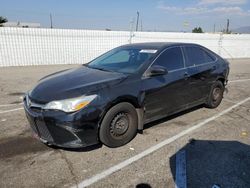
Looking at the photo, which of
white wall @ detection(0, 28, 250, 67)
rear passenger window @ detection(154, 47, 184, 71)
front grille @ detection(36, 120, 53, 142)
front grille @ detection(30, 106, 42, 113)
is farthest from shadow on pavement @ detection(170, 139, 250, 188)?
white wall @ detection(0, 28, 250, 67)

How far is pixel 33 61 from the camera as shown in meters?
13.3

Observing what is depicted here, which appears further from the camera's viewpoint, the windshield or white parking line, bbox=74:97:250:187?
the windshield

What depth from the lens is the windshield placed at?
4105mm

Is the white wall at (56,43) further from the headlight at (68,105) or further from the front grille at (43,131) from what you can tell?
the headlight at (68,105)

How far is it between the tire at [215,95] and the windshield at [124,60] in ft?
7.24

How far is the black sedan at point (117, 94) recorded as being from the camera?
3146mm

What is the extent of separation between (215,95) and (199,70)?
1.13m

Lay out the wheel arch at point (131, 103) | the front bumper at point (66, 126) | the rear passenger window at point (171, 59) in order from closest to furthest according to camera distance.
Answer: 1. the front bumper at point (66, 126)
2. the wheel arch at point (131, 103)
3. the rear passenger window at point (171, 59)

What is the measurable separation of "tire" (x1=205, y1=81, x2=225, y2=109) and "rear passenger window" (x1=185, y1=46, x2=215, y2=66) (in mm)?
667

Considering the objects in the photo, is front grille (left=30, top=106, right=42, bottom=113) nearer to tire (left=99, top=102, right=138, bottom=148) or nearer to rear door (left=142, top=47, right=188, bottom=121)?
tire (left=99, top=102, right=138, bottom=148)

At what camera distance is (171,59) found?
4.46 metres

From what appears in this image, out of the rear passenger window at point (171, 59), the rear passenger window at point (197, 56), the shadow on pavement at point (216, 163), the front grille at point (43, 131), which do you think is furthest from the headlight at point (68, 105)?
the rear passenger window at point (197, 56)

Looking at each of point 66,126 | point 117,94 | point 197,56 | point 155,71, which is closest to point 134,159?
point 117,94

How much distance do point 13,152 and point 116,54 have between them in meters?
2.73
